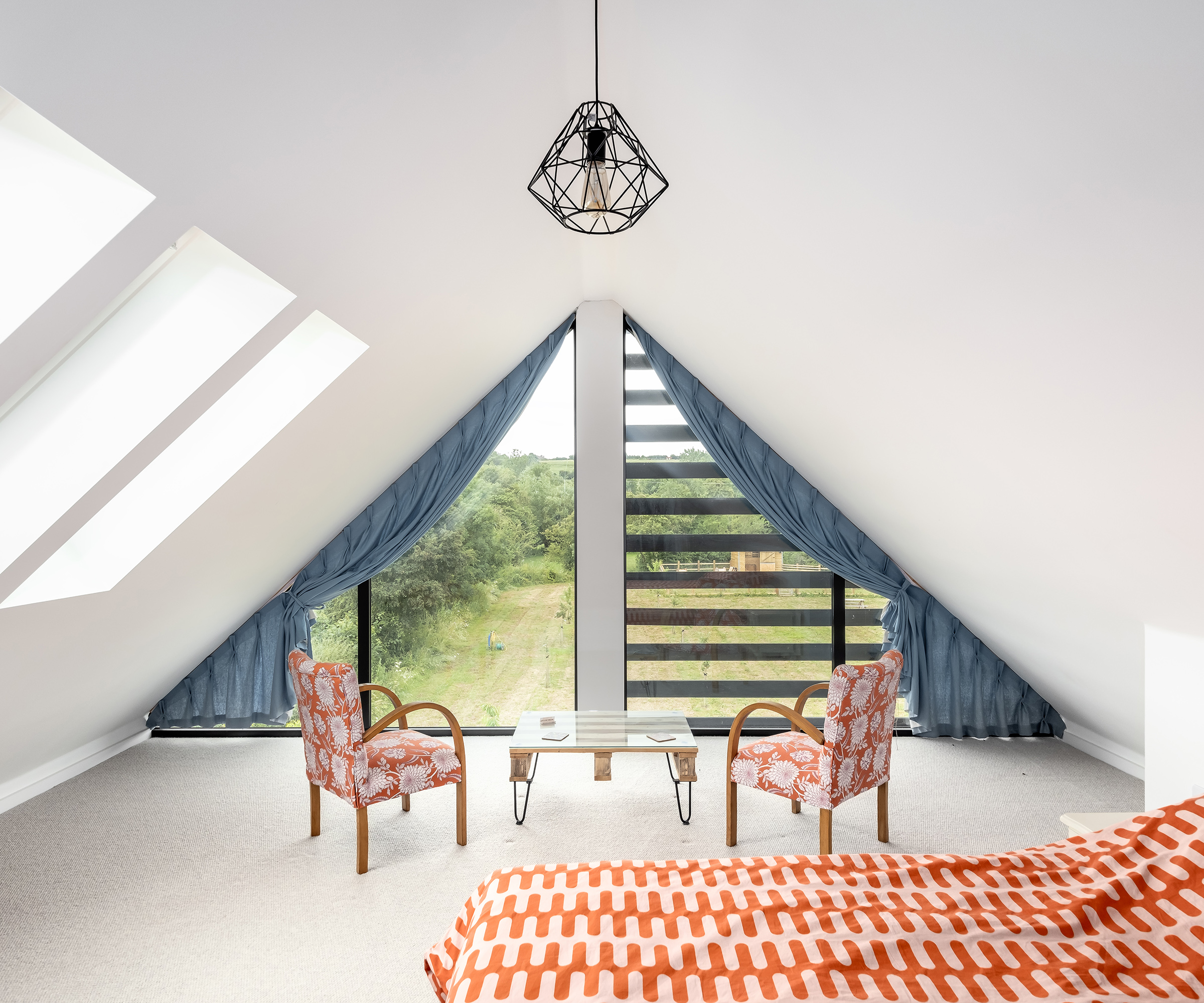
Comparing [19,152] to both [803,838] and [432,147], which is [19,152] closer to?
[432,147]

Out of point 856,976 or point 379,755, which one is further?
point 379,755

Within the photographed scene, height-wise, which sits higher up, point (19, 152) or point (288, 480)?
point (19, 152)

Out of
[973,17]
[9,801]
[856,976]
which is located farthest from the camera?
[9,801]

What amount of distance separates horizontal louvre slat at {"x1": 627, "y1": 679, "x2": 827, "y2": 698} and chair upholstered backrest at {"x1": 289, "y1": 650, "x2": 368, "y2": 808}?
2.06 metres

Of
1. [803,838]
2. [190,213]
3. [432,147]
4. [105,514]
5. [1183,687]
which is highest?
[432,147]

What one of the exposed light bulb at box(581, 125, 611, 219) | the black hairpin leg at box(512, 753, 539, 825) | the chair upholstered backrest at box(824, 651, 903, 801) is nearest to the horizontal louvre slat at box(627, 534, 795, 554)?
the black hairpin leg at box(512, 753, 539, 825)

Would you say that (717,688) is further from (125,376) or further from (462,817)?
(125,376)

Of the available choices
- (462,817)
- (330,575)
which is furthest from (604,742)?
(330,575)

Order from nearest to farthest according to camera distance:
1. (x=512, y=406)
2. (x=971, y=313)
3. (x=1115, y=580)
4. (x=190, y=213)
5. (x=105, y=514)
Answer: (x=190, y=213) → (x=971, y=313) → (x=1115, y=580) → (x=105, y=514) → (x=512, y=406)

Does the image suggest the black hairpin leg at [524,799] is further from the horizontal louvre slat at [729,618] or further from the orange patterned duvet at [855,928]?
the orange patterned duvet at [855,928]

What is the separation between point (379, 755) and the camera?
3.12m

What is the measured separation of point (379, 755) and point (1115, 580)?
289 centimetres

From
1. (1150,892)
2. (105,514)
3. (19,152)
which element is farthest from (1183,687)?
(105,514)

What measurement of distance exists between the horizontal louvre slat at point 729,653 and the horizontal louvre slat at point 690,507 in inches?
33.1
